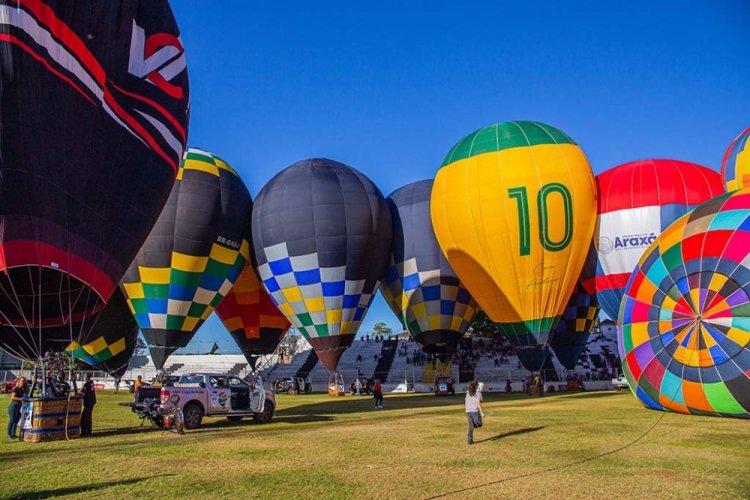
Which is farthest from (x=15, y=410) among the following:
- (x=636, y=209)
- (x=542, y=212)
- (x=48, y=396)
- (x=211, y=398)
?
(x=636, y=209)

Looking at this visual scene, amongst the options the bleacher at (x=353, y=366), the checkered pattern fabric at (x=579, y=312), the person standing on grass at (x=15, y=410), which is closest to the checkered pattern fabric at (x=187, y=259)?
the person standing on grass at (x=15, y=410)

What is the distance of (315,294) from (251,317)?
24.8 ft

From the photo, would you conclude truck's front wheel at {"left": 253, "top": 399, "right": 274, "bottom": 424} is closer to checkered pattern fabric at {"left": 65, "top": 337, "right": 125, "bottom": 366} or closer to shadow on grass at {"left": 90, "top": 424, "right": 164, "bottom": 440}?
shadow on grass at {"left": 90, "top": 424, "right": 164, "bottom": 440}

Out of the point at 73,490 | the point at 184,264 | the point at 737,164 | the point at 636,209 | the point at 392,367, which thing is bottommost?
the point at 73,490

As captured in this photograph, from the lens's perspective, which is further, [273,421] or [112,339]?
[112,339]

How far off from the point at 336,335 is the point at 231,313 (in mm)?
8737

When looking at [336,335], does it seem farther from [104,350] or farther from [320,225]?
[104,350]

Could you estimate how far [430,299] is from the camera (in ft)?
98.4

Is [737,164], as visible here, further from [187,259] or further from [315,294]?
[187,259]

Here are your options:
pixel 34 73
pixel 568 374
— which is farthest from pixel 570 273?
pixel 34 73

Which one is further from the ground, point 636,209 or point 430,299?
point 636,209

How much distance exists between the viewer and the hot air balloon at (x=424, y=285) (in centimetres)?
2997

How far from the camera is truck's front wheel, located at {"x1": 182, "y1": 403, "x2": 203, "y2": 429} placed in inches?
572

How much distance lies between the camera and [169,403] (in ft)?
46.5
